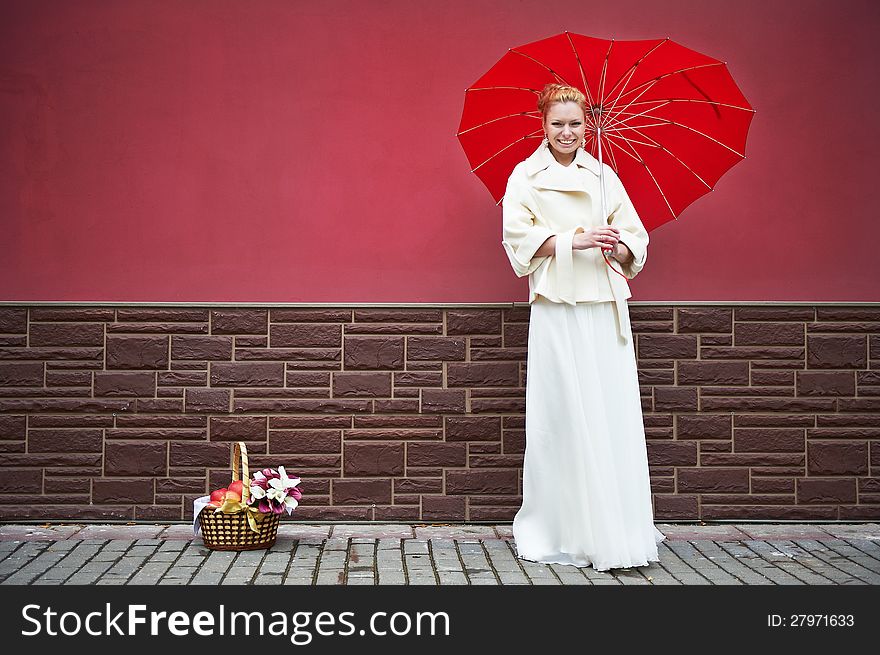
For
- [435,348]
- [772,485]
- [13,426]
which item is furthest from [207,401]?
[772,485]

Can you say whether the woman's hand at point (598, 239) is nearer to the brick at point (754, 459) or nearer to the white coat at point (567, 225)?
the white coat at point (567, 225)

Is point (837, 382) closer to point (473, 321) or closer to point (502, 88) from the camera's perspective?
point (473, 321)

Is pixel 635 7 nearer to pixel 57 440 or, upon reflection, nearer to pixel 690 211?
pixel 690 211

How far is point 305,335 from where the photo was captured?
210 inches

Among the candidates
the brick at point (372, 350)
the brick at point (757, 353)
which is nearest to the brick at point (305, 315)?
the brick at point (372, 350)

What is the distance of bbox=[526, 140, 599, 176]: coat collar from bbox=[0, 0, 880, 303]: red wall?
2.52ft

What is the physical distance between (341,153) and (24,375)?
2031 mm

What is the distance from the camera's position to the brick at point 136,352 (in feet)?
17.4

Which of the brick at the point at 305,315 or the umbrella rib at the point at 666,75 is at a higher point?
the umbrella rib at the point at 666,75

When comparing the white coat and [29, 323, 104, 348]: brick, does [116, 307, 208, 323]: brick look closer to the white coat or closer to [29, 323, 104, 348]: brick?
[29, 323, 104, 348]: brick

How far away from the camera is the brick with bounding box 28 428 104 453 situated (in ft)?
17.3

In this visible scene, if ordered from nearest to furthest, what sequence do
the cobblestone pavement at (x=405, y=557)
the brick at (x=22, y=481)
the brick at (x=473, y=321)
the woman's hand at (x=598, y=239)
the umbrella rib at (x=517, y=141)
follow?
→ the cobblestone pavement at (x=405, y=557) → the woman's hand at (x=598, y=239) → the umbrella rib at (x=517, y=141) → the brick at (x=22, y=481) → the brick at (x=473, y=321)

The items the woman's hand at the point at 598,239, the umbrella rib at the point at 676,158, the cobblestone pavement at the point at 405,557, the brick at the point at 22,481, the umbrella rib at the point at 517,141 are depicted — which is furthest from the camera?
the brick at the point at 22,481

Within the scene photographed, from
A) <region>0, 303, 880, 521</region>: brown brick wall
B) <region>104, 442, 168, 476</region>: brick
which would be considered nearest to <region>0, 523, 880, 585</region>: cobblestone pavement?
<region>0, 303, 880, 521</region>: brown brick wall
